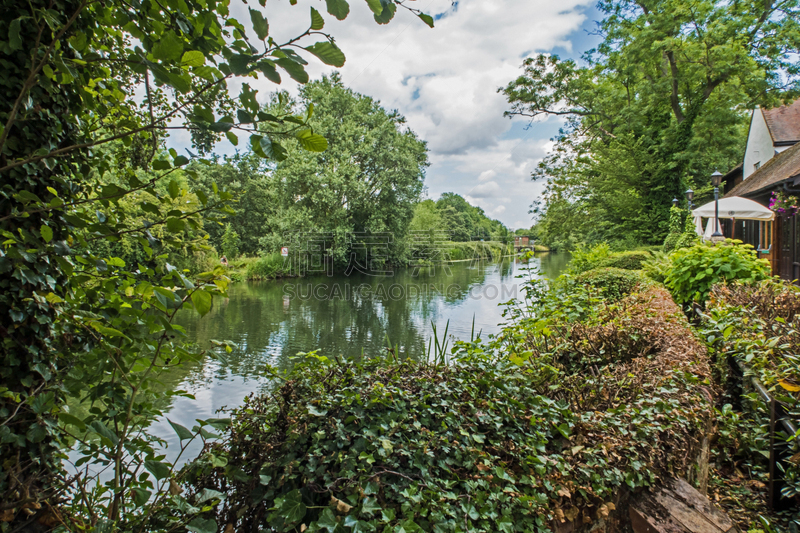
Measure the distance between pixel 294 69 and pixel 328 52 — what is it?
0.32 ft

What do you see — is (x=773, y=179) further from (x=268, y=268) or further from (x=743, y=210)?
(x=268, y=268)

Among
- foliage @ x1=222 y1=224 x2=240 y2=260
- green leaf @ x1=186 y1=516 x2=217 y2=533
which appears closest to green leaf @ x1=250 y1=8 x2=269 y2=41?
green leaf @ x1=186 y1=516 x2=217 y2=533

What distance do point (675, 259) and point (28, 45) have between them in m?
8.01

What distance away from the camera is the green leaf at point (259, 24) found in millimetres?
944

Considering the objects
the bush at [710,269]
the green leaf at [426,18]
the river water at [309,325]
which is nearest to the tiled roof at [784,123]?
the river water at [309,325]

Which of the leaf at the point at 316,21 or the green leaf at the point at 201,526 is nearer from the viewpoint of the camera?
the leaf at the point at 316,21

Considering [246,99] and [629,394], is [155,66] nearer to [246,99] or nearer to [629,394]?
[246,99]

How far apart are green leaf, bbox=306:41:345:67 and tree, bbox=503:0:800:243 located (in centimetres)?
1863

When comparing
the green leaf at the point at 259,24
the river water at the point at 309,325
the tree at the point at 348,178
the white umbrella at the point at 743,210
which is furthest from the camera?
the tree at the point at 348,178

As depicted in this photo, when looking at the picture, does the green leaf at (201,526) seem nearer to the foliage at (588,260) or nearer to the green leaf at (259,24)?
the green leaf at (259,24)

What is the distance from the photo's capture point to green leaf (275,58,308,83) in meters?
0.98

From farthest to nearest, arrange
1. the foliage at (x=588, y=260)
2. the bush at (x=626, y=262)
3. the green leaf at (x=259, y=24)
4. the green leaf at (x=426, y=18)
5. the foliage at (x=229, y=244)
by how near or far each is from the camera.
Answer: the foliage at (x=229, y=244) < the foliage at (x=588, y=260) < the bush at (x=626, y=262) < the green leaf at (x=426, y=18) < the green leaf at (x=259, y=24)

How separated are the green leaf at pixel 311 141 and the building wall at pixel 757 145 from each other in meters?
21.0

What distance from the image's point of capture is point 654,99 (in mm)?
17344
